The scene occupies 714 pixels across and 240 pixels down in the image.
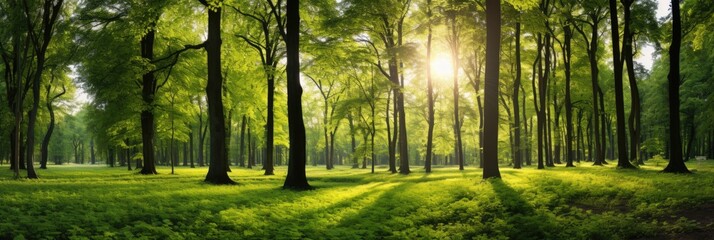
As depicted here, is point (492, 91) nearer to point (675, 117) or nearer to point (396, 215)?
point (396, 215)

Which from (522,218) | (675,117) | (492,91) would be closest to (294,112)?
(492,91)

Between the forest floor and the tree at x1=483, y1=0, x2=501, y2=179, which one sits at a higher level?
the tree at x1=483, y1=0, x2=501, y2=179

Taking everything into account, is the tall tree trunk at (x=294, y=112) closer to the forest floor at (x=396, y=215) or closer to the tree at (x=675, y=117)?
the forest floor at (x=396, y=215)

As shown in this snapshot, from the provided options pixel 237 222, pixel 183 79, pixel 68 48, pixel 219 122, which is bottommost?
pixel 237 222

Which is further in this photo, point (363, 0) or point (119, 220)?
point (363, 0)

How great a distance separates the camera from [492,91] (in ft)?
49.8

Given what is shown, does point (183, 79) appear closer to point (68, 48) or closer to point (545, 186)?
point (68, 48)

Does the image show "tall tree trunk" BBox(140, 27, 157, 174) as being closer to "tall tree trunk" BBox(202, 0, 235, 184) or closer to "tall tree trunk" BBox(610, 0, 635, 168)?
"tall tree trunk" BBox(202, 0, 235, 184)

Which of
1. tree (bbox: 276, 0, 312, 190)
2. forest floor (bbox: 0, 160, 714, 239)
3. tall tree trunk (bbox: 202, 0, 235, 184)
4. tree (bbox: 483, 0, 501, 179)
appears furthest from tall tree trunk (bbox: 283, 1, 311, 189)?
tree (bbox: 483, 0, 501, 179)

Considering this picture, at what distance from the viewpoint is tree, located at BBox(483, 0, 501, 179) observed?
15.1 meters

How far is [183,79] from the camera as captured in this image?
27.4 metres

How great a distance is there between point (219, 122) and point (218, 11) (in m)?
5.45

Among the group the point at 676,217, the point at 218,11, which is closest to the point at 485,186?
the point at 676,217

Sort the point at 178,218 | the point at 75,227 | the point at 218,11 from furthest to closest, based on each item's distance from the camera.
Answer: the point at 218,11 → the point at 178,218 → the point at 75,227
